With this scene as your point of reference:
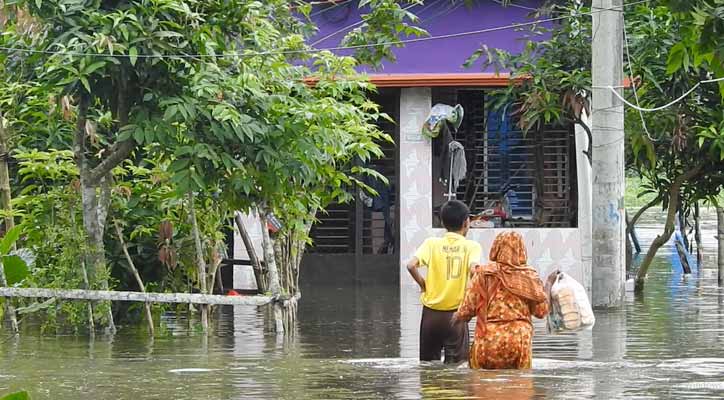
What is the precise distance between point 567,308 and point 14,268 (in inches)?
254

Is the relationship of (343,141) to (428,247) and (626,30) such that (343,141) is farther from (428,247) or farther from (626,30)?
(626,30)

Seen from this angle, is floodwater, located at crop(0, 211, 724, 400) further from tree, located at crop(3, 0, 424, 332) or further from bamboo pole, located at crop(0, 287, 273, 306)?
tree, located at crop(3, 0, 424, 332)

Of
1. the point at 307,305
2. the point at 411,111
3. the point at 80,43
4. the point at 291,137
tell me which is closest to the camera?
the point at 80,43

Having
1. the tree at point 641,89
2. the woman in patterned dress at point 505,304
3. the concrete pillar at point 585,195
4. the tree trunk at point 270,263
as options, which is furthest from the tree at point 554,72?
the woman in patterned dress at point 505,304

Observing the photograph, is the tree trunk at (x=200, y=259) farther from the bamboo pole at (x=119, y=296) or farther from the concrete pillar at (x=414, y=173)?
the concrete pillar at (x=414, y=173)

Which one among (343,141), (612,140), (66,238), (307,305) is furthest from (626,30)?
(66,238)

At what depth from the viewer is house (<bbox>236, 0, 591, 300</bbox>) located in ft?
73.8

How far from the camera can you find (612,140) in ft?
58.7

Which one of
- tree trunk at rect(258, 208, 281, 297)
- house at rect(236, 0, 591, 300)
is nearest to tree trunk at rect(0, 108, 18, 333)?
tree trunk at rect(258, 208, 281, 297)

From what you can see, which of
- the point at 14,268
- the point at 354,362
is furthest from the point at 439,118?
the point at 354,362

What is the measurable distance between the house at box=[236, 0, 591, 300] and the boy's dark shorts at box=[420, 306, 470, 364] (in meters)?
10.7

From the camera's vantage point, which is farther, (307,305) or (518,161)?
(518,161)

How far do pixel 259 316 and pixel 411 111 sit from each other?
18.2ft

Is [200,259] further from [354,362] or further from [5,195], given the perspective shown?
[354,362]
